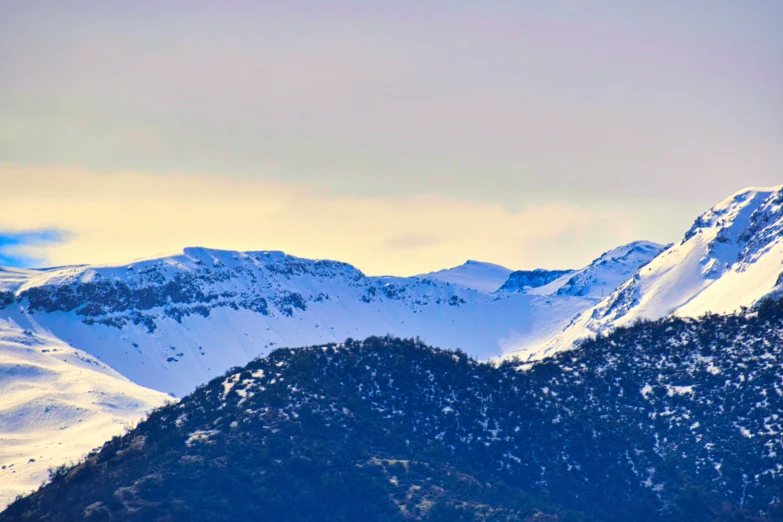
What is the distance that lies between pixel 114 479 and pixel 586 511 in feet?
215

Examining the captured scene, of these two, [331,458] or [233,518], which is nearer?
[233,518]

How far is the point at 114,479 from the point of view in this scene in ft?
617

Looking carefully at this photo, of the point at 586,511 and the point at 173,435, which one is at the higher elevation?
the point at 173,435

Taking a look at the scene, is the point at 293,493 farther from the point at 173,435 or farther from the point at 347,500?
the point at 173,435

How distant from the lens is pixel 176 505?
182375 mm

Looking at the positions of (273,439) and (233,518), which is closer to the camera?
(233,518)

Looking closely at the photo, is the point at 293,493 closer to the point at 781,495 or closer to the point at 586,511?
the point at 586,511

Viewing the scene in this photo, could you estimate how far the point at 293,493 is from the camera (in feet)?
624

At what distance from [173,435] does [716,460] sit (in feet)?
257

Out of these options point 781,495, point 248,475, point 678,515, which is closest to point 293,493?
point 248,475

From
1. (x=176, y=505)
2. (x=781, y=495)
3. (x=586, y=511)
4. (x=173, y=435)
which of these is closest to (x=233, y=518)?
(x=176, y=505)

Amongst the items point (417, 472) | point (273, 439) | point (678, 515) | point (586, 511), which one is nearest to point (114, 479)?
point (273, 439)

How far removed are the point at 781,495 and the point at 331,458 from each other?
6245 cm

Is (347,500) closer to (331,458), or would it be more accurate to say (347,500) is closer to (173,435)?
(331,458)
